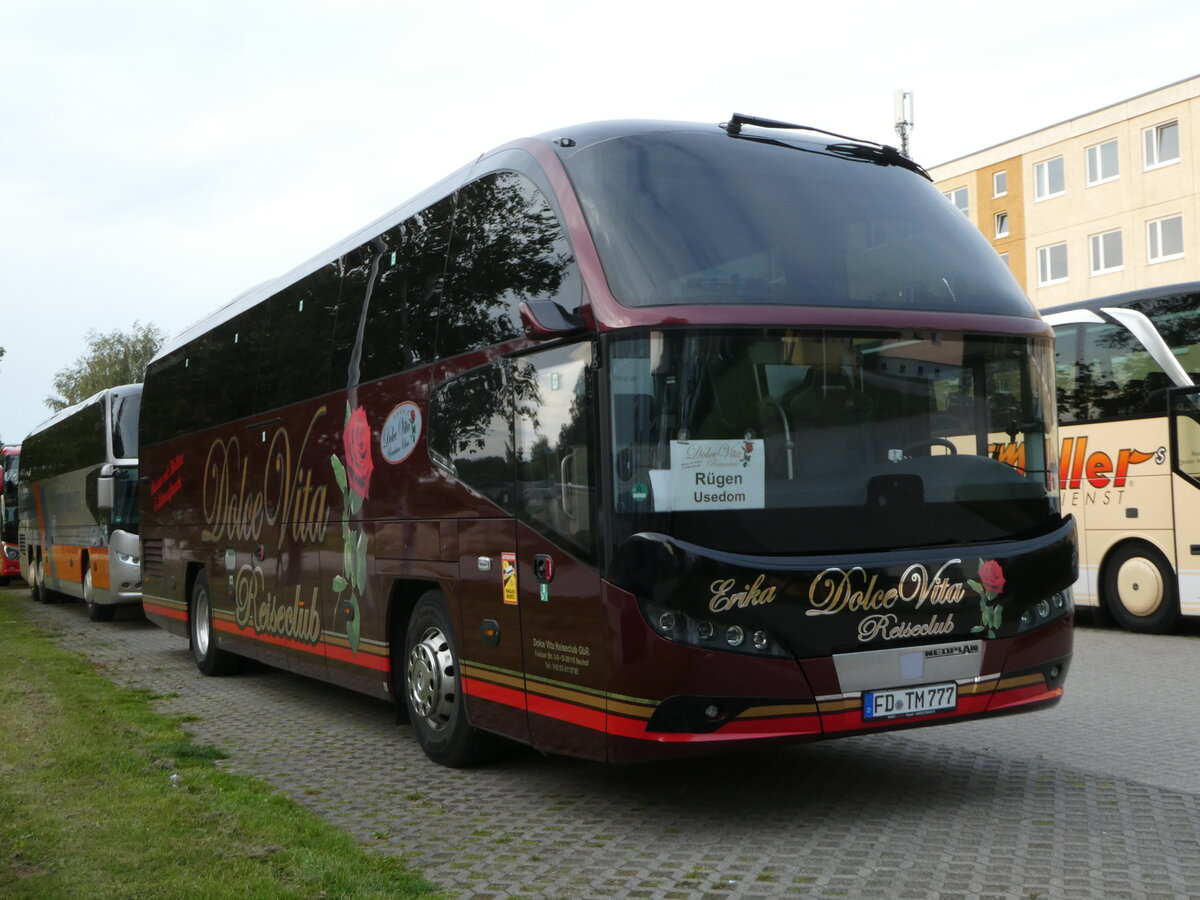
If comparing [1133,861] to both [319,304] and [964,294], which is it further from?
[319,304]

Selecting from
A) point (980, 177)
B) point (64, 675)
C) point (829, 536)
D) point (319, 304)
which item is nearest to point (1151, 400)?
point (319, 304)

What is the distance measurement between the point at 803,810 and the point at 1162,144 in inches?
1644

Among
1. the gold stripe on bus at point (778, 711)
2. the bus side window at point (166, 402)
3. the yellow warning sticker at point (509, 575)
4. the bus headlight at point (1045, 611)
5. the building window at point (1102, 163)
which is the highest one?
the building window at point (1102, 163)

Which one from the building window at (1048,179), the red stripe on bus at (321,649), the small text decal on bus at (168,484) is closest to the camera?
the red stripe on bus at (321,649)

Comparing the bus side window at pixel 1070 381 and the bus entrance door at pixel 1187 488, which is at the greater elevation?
the bus side window at pixel 1070 381

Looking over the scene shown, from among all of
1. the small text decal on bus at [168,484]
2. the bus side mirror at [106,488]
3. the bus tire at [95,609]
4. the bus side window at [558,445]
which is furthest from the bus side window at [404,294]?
the bus tire at [95,609]

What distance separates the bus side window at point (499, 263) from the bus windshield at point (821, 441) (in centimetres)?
76

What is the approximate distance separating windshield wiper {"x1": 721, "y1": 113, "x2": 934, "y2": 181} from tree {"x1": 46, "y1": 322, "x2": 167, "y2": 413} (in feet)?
219

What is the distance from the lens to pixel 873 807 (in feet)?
22.4

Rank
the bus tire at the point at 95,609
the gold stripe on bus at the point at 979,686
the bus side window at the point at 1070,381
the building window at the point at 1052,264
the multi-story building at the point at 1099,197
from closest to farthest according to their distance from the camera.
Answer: the gold stripe on bus at the point at 979,686 < the bus side window at the point at 1070,381 < the bus tire at the point at 95,609 < the multi-story building at the point at 1099,197 < the building window at the point at 1052,264

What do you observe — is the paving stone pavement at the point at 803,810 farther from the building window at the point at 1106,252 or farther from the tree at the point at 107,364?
the tree at the point at 107,364

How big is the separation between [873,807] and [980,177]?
47.7 m

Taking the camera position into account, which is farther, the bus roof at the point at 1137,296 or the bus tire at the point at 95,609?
the bus tire at the point at 95,609

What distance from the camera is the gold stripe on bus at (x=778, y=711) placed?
619cm
